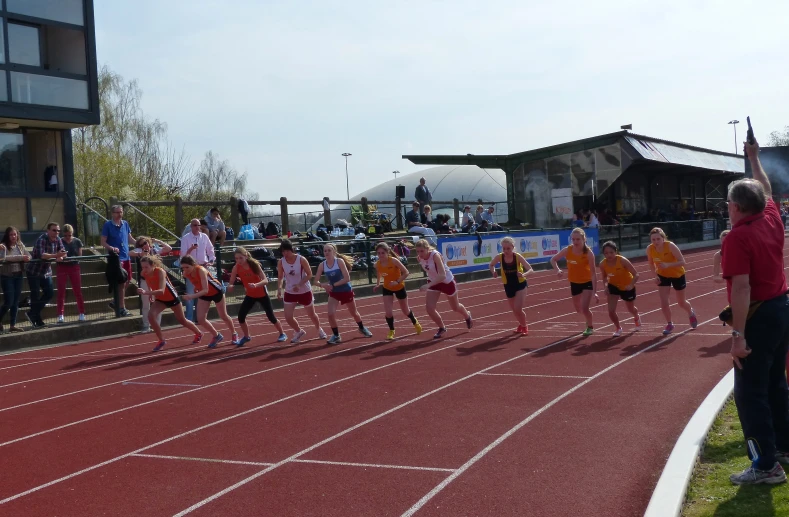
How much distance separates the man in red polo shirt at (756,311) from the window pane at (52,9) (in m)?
19.2

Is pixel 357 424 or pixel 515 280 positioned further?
pixel 515 280

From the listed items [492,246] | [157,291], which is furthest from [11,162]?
[492,246]

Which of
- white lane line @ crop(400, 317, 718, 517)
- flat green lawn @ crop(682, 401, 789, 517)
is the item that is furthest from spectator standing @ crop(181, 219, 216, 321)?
flat green lawn @ crop(682, 401, 789, 517)

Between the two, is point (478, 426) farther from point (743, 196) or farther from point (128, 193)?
point (128, 193)

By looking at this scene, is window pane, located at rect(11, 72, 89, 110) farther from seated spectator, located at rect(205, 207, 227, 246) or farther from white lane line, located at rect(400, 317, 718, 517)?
white lane line, located at rect(400, 317, 718, 517)

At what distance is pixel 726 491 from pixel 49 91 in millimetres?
19332

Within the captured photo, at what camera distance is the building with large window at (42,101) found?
65.6ft

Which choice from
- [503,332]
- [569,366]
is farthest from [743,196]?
[503,332]

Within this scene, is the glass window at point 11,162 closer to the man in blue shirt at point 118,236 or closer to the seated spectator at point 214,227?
the seated spectator at point 214,227

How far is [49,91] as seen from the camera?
20656 mm

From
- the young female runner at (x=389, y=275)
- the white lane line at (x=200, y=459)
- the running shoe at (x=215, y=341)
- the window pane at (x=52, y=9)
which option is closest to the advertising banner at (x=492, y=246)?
the young female runner at (x=389, y=275)

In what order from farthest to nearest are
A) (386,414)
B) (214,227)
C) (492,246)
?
(492,246) < (214,227) < (386,414)

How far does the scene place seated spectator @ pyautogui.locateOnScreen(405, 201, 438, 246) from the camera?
24.9 meters

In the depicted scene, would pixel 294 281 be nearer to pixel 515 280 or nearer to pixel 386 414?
pixel 515 280
